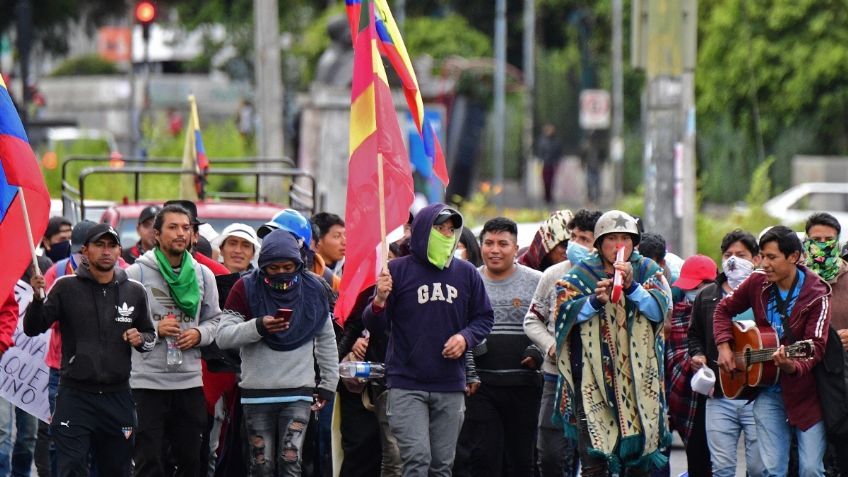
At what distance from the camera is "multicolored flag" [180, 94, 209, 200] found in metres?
15.8

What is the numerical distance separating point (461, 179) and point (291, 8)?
1174 cm

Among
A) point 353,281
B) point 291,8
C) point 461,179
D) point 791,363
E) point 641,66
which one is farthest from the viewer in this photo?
point 291,8

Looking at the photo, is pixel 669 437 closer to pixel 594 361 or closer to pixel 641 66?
pixel 594 361

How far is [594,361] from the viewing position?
9562 mm

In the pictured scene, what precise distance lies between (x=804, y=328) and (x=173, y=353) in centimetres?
338

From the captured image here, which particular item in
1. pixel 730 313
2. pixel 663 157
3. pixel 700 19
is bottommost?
pixel 730 313

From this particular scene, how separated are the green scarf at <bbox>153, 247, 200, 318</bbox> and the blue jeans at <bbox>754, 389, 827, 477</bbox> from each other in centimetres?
311

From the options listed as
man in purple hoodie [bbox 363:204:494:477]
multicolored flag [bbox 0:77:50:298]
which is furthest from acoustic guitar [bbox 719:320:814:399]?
multicolored flag [bbox 0:77:50:298]

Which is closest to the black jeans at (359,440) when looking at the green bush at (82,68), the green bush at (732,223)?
the green bush at (732,223)

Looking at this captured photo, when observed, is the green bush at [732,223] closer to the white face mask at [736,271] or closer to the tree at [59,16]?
the white face mask at [736,271]

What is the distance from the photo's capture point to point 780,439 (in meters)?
9.75

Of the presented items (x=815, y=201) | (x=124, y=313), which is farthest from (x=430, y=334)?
(x=815, y=201)

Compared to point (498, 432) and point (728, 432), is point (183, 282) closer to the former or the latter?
point (498, 432)

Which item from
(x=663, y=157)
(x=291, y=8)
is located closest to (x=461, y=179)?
(x=291, y=8)
